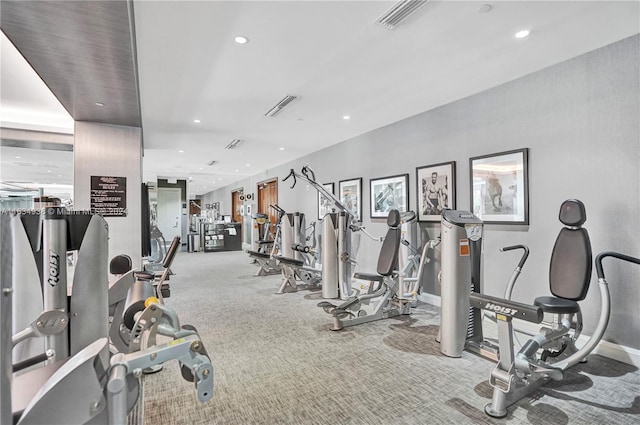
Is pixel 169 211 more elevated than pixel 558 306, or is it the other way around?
pixel 169 211

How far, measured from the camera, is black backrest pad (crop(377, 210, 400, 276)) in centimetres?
380

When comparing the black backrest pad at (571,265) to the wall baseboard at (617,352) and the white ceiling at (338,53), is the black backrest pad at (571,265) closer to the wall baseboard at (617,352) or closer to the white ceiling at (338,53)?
the wall baseboard at (617,352)

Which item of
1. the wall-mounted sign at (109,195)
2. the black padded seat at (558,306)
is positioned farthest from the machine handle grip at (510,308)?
the wall-mounted sign at (109,195)

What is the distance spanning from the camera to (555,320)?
8.05ft

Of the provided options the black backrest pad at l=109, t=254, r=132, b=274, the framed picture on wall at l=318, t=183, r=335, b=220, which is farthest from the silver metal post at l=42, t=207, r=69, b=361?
the framed picture on wall at l=318, t=183, r=335, b=220

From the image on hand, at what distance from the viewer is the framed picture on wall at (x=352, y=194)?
588 centimetres

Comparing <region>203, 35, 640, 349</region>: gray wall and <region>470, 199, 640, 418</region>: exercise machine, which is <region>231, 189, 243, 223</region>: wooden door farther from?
<region>470, 199, 640, 418</region>: exercise machine

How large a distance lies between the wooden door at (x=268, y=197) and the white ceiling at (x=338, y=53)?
16.3 ft

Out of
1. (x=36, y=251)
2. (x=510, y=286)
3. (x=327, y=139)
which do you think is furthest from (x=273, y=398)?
(x=327, y=139)

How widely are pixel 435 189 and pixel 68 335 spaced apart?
4.08m

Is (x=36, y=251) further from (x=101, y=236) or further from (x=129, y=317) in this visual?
(x=129, y=317)

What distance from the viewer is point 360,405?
2.13 metres

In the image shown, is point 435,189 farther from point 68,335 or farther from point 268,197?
point 268,197

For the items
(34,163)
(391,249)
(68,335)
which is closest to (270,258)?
(391,249)
